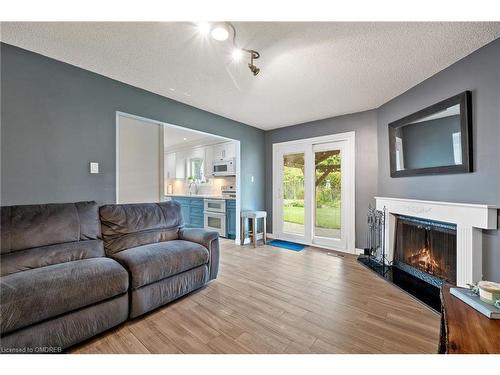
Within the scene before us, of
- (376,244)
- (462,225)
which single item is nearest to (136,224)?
(462,225)

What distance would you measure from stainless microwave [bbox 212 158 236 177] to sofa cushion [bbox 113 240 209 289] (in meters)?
2.47

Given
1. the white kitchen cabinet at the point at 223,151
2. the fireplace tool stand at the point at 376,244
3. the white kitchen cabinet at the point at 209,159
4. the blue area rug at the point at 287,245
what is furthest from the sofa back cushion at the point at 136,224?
the fireplace tool stand at the point at 376,244

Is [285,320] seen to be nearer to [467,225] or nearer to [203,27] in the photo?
[467,225]

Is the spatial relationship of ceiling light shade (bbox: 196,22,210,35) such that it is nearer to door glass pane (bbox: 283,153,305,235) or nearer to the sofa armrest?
the sofa armrest

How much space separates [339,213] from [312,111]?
1931mm

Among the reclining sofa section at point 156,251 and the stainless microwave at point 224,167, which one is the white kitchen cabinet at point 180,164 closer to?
the stainless microwave at point 224,167

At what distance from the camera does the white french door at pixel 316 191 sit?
12.4ft

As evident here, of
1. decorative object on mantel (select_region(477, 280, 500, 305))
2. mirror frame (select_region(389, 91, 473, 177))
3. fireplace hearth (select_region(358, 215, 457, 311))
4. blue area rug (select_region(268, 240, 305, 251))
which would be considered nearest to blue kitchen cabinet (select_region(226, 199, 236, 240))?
blue area rug (select_region(268, 240, 305, 251))

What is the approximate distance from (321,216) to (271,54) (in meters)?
3.10

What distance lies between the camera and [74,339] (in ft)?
4.71

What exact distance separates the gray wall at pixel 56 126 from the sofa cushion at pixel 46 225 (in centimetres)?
27

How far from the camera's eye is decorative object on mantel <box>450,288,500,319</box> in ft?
3.47

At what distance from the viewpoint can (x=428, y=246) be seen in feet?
8.42
